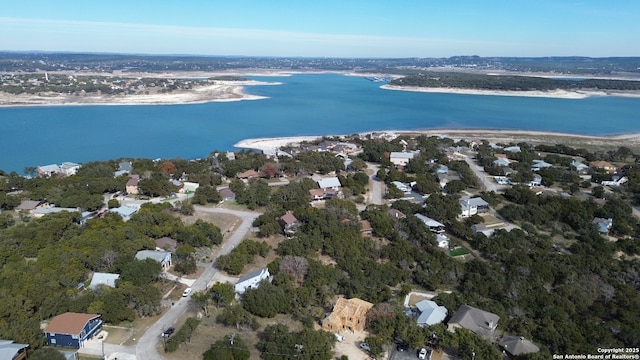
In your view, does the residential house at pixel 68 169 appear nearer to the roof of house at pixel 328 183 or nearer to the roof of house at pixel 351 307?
the roof of house at pixel 328 183

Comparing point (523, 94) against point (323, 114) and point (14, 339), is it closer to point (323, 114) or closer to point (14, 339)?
point (323, 114)

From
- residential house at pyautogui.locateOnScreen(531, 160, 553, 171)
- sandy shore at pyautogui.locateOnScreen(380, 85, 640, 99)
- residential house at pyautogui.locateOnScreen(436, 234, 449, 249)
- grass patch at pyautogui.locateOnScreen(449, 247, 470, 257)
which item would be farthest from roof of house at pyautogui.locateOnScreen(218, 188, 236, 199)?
sandy shore at pyautogui.locateOnScreen(380, 85, 640, 99)

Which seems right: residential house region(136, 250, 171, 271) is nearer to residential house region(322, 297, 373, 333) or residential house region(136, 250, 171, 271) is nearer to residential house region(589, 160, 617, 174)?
residential house region(322, 297, 373, 333)

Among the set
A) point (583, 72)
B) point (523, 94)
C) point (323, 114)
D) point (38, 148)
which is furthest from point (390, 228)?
point (583, 72)

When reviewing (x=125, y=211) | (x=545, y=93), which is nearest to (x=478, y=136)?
(x=125, y=211)

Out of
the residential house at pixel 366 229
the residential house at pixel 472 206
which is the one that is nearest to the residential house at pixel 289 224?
the residential house at pixel 366 229
